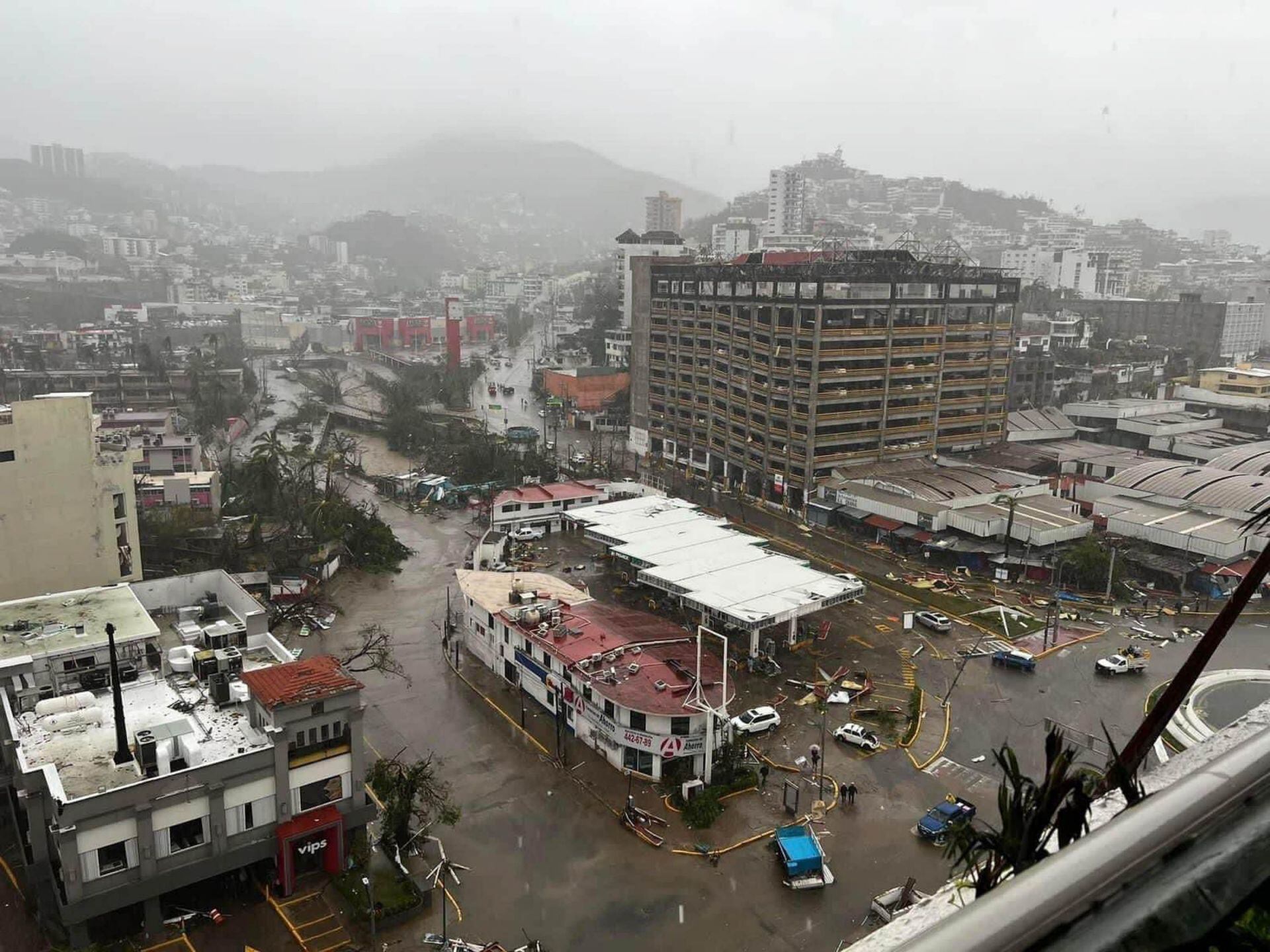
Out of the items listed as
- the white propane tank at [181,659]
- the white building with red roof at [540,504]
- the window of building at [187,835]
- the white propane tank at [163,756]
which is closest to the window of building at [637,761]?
the window of building at [187,835]

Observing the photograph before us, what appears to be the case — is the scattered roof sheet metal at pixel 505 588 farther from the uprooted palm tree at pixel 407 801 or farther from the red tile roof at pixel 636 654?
the uprooted palm tree at pixel 407 801

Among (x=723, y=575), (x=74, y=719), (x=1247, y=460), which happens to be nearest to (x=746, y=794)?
(x=723, y=575)

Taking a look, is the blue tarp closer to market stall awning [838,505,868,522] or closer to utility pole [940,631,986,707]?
utility pole [940,631,986,707]

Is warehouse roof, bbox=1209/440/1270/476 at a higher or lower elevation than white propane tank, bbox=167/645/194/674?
higher

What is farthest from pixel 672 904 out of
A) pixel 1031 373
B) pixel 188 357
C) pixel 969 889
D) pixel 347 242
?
pixel 347 242

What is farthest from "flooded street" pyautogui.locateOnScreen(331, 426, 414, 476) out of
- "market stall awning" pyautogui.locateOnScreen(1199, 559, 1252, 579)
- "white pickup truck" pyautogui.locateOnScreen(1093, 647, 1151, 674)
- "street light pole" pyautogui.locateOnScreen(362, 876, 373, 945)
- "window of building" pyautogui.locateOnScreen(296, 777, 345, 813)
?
"market stall awning" pyautogui.locateOnScreen(1199, 559, 1252, 579)
